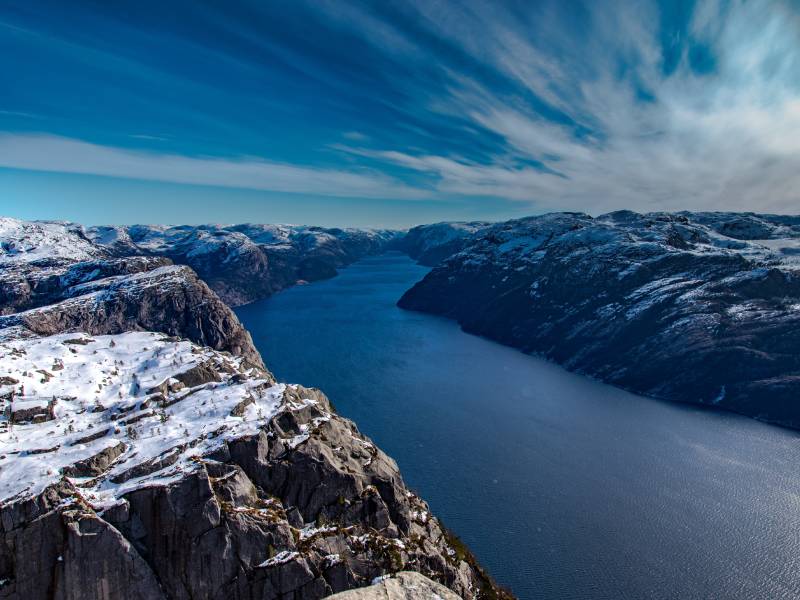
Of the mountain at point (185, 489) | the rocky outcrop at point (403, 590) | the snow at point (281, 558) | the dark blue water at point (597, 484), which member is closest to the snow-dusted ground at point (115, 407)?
the mountain at point (185, 489)

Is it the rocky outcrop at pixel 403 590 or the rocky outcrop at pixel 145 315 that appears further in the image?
the rocky outcrop at pixel 145 315

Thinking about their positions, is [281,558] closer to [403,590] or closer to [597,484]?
[403,590]

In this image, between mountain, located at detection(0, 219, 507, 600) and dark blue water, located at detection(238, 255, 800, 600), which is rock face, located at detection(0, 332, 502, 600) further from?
dark blue water, located at detection(238, 255, 800, 600)

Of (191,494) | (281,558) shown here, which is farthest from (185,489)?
(281,558)

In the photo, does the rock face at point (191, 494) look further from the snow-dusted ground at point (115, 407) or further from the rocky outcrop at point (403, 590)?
the rocky outcrop at point (403, 590)

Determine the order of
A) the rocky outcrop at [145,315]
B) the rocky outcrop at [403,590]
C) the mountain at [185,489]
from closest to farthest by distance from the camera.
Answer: the rocky outcrop at [403,590] → the mountain at [185,489] → the rocky outcrop at [145,315]

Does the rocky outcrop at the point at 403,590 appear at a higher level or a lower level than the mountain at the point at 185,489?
higher
